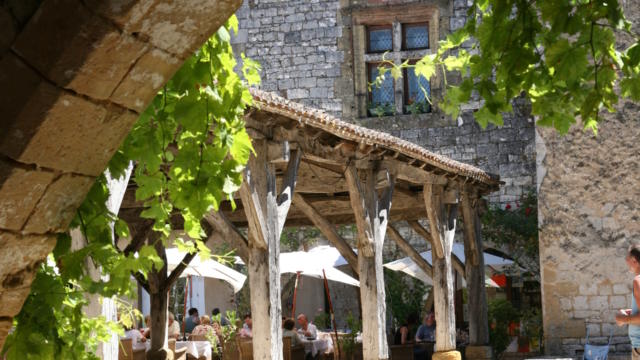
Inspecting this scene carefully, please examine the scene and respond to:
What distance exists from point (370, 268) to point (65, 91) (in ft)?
24.8

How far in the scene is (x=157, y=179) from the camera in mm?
2809

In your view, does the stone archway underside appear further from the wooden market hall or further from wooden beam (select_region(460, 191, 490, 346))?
wooden beam (select_region(460, 191, 490, 346))

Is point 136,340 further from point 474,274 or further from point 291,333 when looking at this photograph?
point 474,274

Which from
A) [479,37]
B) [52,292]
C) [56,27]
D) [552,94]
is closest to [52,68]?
[56,27]

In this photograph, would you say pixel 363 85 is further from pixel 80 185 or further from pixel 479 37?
pixel 80 185

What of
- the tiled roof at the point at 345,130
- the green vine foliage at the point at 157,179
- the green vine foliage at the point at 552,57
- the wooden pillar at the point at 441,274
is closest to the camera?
the green vine foliage at the point at 157,179

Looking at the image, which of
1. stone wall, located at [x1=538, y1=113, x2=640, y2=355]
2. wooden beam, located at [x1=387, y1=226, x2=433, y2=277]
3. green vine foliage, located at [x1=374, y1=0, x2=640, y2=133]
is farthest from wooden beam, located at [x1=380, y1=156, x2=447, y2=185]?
green vine foliage, located at [x1=374, y1=0, x2=640, y2=133]

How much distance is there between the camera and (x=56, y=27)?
1725mm

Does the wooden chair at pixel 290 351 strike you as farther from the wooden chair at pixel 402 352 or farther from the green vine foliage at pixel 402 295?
the green vine foliage at pixel 402 295

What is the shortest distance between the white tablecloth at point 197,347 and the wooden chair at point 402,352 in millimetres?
1949

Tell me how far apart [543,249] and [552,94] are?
25.7 feet

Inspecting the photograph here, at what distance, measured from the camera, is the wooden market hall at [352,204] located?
689 cm

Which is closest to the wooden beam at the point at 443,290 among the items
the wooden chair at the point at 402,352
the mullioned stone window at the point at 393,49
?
the wooden chair at the point at 402,352

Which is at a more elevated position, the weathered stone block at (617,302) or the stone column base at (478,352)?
the weathered stone block at (617,302)
